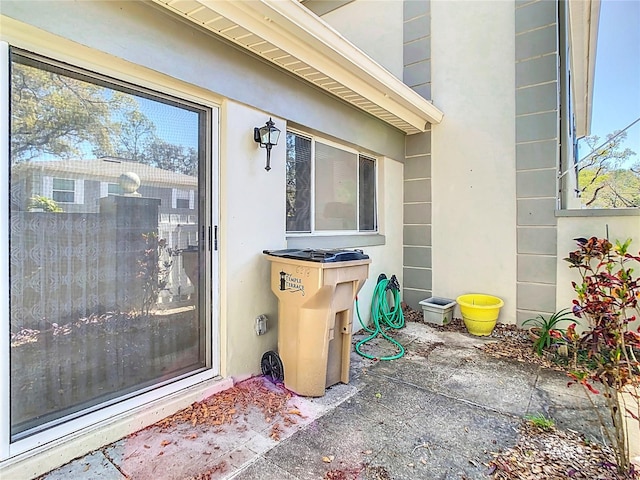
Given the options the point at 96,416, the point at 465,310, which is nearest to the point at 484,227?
A: the point at 465,310

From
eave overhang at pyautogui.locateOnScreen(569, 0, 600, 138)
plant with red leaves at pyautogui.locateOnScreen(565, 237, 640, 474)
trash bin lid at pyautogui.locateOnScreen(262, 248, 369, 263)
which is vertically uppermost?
eave overhang at pyautogui.locateOnScreen(569, 0, 600, 138)

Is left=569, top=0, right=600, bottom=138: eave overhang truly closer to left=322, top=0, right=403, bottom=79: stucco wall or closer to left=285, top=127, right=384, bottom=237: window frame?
left=322, top=0, right=403, bottom=79: stucco wall

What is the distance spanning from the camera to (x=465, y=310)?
4371 mm

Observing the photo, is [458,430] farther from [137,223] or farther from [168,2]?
[168,2]

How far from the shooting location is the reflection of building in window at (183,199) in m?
2.50

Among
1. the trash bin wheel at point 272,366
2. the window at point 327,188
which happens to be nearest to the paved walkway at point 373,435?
the trash bin wheel at point 272,366

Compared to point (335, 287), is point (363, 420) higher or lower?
lower

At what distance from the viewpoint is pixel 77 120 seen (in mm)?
2031

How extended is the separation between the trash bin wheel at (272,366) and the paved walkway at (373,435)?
0.30 metres

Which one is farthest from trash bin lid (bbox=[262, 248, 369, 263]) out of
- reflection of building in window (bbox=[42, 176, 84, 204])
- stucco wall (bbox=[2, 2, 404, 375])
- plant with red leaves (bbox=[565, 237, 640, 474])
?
plant with red leaves (bbox=[565, 237, 640, 474])

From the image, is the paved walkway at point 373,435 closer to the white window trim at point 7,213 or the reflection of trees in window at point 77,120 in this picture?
the white window trim at point 7,213

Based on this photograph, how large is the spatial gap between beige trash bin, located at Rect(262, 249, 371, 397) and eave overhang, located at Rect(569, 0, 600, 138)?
3.53 meters

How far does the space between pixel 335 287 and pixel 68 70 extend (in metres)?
2.17

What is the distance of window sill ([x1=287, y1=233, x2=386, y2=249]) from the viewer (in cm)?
357
